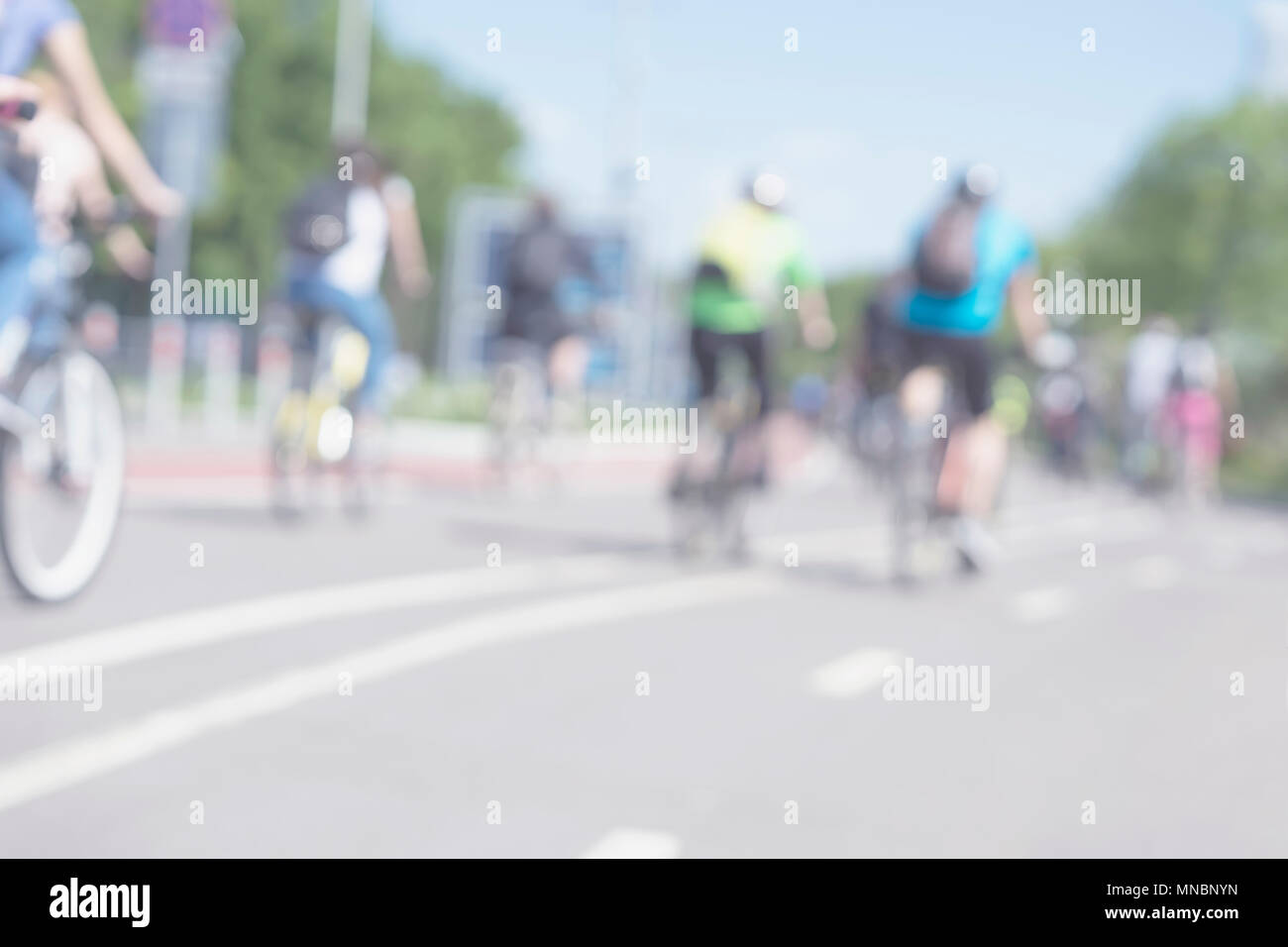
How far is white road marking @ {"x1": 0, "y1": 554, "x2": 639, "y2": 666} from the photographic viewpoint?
18.1ft

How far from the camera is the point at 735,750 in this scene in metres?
4.89

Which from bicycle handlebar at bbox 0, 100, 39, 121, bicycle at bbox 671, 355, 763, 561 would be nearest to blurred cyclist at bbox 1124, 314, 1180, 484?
bicycle at bbox 671, 355, 763, 561

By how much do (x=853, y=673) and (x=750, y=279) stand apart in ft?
12.1

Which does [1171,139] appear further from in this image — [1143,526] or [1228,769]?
[1228,769]

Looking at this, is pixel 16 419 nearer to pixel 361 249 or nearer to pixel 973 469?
pixel 361 249

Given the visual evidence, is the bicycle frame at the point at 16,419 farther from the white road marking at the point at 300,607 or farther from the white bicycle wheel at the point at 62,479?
the white road marking at the point at 300,607

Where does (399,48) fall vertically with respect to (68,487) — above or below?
above

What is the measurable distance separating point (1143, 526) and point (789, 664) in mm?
12097

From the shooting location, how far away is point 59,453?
575cm

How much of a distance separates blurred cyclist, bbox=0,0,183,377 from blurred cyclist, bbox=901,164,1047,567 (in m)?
4.37

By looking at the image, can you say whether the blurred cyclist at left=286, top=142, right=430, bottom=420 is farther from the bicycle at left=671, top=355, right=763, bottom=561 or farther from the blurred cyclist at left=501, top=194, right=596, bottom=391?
the blurred cyclist at left=501, top=194, right=596, bottom=391

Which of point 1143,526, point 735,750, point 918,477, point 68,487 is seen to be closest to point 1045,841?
point 735,750

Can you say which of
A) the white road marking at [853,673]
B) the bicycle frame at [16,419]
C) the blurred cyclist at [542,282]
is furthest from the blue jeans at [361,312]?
the blurred cyclist at [542,282]

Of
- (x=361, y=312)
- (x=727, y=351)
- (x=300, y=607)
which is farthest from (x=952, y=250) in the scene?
(x=300, y=607)
